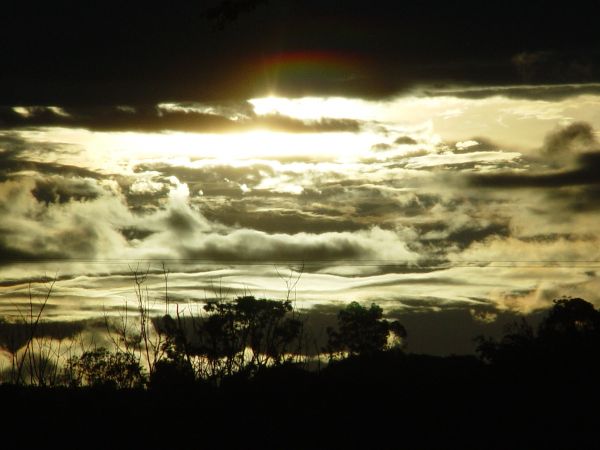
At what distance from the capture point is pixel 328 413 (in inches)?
335

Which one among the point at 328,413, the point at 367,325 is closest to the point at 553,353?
the point at 328,413

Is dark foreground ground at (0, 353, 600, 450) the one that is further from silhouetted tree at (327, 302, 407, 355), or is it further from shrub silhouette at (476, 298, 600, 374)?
silhouetted tree at (327, 302, 407, 355)

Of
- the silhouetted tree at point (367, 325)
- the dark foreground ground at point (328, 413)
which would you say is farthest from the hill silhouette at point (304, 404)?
the silhouetted tree at point (367, 325)

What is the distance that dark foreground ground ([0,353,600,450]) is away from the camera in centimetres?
782

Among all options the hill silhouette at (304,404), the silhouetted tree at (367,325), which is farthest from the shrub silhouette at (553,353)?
the silhouetted tree at (367,325)

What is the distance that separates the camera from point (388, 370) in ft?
35.3

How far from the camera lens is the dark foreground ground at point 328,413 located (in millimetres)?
Result: 7820

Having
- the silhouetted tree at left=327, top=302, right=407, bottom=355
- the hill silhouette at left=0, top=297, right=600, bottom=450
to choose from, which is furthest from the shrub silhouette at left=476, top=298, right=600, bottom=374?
the silhouetted tree at left=327, top=302, right=407, bottom=355

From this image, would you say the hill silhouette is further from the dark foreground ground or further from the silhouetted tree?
the silhouetted tree

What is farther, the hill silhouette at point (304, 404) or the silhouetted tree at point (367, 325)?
the silhouetted tree at point (367, 325)

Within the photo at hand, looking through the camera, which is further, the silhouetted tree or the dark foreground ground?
the silhouetted tree

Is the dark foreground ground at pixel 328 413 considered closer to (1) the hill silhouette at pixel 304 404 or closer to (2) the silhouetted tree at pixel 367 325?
(1) the hill silhouette at pixel 304 404

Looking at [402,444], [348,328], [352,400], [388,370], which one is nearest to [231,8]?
[388,370]

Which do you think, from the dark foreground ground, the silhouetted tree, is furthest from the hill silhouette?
the silhouetted tree
